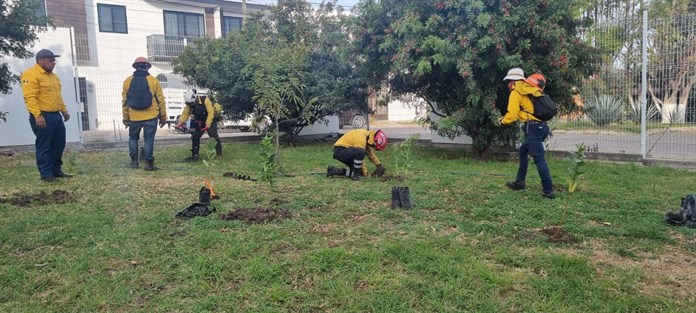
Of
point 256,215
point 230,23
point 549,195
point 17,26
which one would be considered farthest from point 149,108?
point 230,23

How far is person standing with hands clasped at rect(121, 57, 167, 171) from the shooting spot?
27.0ft

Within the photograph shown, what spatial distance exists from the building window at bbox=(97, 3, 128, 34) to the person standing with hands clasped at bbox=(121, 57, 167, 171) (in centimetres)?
1863

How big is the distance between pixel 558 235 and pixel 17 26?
1103 cm

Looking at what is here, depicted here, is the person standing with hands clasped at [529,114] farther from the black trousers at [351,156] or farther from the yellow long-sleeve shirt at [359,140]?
the black trousers at [351,156]

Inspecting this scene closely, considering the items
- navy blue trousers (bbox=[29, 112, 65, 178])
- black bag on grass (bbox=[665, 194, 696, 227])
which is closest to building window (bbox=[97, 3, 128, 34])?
navy blue trousers (bbox=[29, 112, 65, 178])

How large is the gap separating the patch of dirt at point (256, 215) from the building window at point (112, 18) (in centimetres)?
2315

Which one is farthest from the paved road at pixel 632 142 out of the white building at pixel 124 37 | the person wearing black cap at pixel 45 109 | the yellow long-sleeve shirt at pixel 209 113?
the white building at pixel 124 37

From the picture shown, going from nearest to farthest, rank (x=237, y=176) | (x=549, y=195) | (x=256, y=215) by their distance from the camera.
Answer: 1. (x=256, y=215)
2. (x=549, y=195)
3. (x=237, y=176)

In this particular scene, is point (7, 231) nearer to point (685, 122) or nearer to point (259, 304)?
point (259, 304)

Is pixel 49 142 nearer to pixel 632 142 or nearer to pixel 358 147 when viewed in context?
pixel 358 147

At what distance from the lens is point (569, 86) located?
367 inches

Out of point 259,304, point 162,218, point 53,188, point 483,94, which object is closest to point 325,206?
point 162,218

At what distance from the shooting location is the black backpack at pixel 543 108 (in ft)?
20.0

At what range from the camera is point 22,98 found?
12.8 meters
